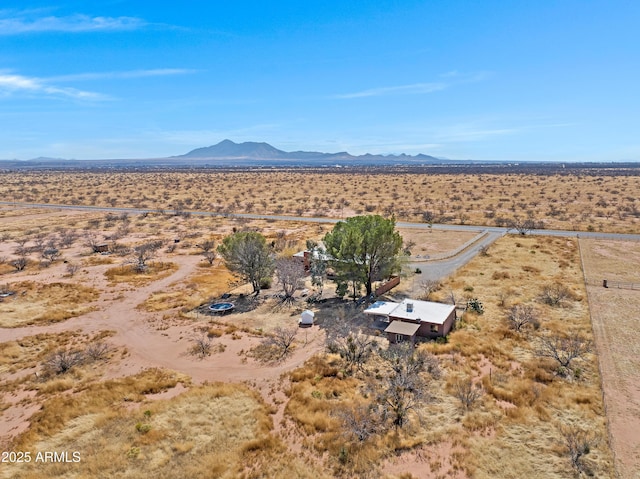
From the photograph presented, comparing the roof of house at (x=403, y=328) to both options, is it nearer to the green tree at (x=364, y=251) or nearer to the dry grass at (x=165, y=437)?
the green tree at (x=364, y=251)

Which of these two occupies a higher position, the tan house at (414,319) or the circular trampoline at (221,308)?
the tan house at (414,319)

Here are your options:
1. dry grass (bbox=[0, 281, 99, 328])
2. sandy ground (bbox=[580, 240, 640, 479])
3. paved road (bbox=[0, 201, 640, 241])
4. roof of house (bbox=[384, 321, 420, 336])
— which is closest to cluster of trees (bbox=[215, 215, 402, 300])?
roof of house (bbox=[384, 321, 420, 336])

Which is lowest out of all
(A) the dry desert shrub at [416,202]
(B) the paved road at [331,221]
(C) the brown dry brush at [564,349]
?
(C) the brown dry brush at [564,349]

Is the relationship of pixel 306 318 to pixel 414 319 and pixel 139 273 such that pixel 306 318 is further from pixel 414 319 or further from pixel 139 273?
pixel 139 273

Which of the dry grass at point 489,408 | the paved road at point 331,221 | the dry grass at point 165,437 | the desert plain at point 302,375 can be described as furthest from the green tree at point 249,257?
the paved road at point 331,221

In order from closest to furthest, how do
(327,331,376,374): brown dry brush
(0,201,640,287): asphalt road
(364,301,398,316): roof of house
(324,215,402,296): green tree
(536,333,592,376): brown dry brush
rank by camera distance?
(536,333,592,376): brown dry brush < (327,331,376,374): brown dry brush < (364,301,398,316): roof of house < (324,215,402,296): green tree < (0,201,640,287): asphalt road

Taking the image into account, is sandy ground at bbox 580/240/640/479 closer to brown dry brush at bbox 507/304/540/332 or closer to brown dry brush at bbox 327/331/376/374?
brown dry brush at bbox 507/304/540/332
